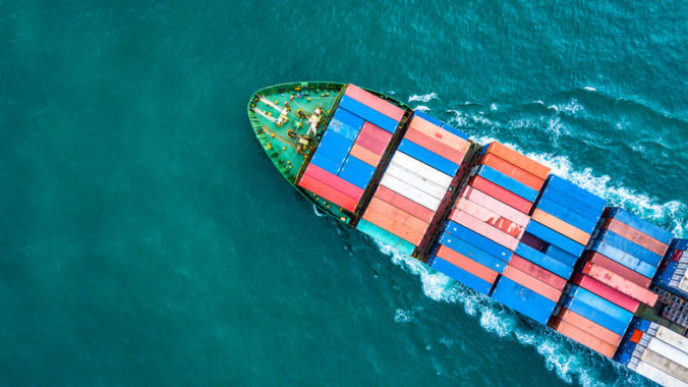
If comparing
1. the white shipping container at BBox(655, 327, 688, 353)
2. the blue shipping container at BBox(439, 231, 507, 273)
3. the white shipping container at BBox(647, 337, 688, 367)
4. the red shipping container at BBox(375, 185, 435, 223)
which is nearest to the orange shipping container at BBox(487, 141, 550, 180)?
the red shipping container at BBox(375, 185, 435, 223)

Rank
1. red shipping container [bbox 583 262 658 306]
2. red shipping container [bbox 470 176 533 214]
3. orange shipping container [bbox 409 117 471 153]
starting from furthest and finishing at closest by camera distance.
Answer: orange shipping container [bbox 409 117 471 153]
red shipping container [bbox 470 176 533 214]
red shipping container [bbox 583 262 658 306]

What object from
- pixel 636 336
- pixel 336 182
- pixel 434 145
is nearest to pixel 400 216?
pixel 336 182

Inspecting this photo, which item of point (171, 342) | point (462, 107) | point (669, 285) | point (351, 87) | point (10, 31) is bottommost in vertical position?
point (171, 342)

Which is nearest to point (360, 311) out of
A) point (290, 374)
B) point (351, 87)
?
point (290, 374)

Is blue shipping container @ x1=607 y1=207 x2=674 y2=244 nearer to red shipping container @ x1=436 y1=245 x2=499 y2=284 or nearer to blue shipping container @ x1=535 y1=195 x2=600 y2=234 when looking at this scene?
blue shipping container @ x1=535 y1=195 x2=600 y2=234

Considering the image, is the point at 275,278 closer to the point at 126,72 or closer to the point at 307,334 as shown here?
the point at 307,334

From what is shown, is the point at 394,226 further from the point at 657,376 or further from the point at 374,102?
the point at 657,376

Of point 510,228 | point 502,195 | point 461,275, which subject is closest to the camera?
point 510,228
